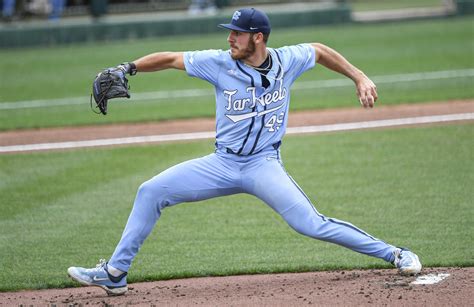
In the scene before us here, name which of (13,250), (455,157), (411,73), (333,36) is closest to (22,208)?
(13,250)

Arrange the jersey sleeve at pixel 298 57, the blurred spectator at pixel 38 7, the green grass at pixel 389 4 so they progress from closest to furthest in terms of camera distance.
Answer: the jersey sleeve at pixel 298 57 → the blurred spectator at pixel 38 7 → the green grass at pixel 389 4

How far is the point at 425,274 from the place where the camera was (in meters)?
6.41

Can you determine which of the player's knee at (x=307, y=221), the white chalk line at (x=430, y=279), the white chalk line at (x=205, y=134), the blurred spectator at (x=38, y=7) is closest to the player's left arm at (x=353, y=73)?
the player's knee at (x=307, y=221)

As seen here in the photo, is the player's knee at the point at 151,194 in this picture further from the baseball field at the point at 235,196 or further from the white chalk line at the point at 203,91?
the white chalk line at the point at 203,91

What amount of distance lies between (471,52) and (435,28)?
3.72 meters

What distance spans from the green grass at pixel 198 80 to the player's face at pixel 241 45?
728cm

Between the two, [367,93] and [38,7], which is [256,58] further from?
[38,7]

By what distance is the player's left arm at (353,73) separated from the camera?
618cm

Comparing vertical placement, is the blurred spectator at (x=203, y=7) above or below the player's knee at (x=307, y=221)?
above

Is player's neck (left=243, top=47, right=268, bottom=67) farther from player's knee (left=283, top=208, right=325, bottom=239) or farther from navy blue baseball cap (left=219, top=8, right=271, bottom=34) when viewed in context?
player's knee (left=283, top=208, right=325, bottom=239)

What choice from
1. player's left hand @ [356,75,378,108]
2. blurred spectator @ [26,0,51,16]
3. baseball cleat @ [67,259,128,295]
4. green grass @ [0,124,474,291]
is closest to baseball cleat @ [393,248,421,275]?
green grass @ [0,124,474,291]

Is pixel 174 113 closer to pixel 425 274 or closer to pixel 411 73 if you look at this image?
pixel 411 73

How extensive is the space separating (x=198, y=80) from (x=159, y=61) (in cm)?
1069

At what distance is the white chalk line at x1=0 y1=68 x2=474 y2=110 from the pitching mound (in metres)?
8.67
